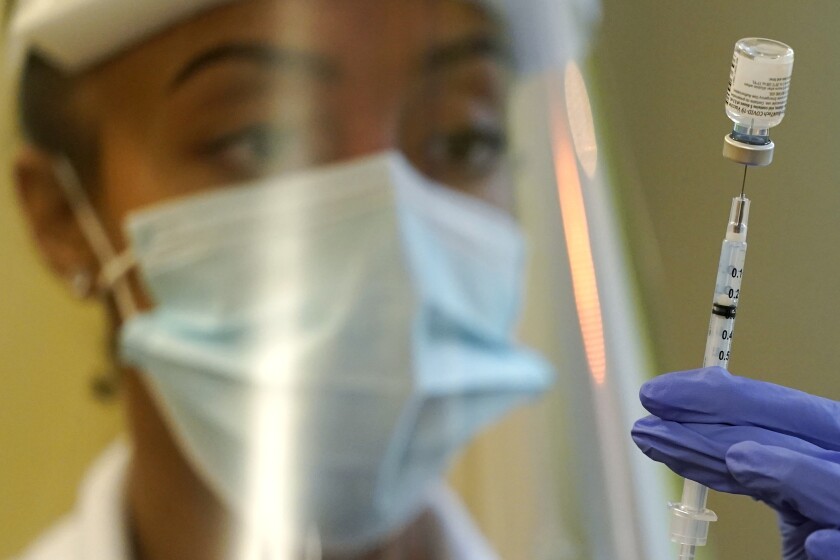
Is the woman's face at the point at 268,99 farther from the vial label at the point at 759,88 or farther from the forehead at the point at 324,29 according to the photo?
the vial label at the point at 759,88

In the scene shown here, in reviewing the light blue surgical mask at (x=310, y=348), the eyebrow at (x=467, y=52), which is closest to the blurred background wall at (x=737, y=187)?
the eyebrow at (x=467, y=52)

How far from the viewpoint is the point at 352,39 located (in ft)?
1.93

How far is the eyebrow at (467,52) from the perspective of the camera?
609 mm

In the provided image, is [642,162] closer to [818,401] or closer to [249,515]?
[818,401]

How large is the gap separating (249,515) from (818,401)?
47 centimetres

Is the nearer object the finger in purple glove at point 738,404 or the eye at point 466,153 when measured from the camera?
the eye at point 466,153

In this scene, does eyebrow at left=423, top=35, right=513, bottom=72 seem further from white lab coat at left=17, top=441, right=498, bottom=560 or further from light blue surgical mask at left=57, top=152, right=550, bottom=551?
white lab coat at left=17, top=441, right=498, bottom=560

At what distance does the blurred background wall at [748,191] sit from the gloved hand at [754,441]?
1.14ft

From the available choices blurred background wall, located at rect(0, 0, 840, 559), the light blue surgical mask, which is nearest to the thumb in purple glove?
the light blue surgical mask

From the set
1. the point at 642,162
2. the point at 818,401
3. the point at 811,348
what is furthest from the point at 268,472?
the point at 811,348

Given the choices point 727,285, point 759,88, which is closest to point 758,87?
point 759,88

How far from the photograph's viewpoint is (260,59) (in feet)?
1.88

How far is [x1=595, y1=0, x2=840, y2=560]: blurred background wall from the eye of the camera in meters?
1.14

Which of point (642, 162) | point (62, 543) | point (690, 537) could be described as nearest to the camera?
point (62, 543)
